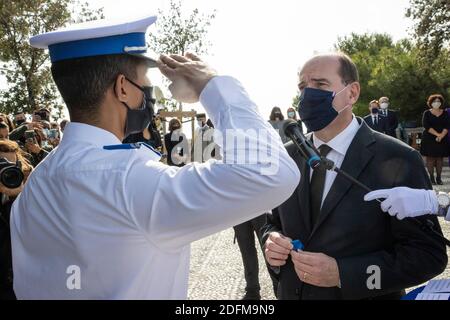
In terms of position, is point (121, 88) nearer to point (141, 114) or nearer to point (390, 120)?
point (141, 114)

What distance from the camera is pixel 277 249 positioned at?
285cm

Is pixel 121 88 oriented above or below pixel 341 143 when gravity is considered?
above

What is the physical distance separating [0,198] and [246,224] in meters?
2.90

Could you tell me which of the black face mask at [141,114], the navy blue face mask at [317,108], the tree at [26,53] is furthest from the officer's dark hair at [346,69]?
the tree at [26,53]

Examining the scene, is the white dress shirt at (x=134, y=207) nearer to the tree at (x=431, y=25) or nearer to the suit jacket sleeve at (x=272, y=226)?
the suit jacket sleeve at (x=272, y=226)

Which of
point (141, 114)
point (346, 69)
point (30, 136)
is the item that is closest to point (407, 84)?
point (30, 136)

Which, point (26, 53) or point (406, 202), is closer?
point (406, 202)

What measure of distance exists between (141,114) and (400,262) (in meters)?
1.45

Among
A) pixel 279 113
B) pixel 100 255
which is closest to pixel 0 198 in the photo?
pixel 100 255

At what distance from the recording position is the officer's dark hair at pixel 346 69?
3.23 m

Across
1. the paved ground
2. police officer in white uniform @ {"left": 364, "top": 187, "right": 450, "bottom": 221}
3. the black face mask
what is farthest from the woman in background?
the black face mask

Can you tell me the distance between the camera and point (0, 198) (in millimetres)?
3619

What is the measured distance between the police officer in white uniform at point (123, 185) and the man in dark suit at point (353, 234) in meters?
1.10

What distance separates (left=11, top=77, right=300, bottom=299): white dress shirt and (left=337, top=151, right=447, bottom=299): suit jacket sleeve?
112 centimetres
